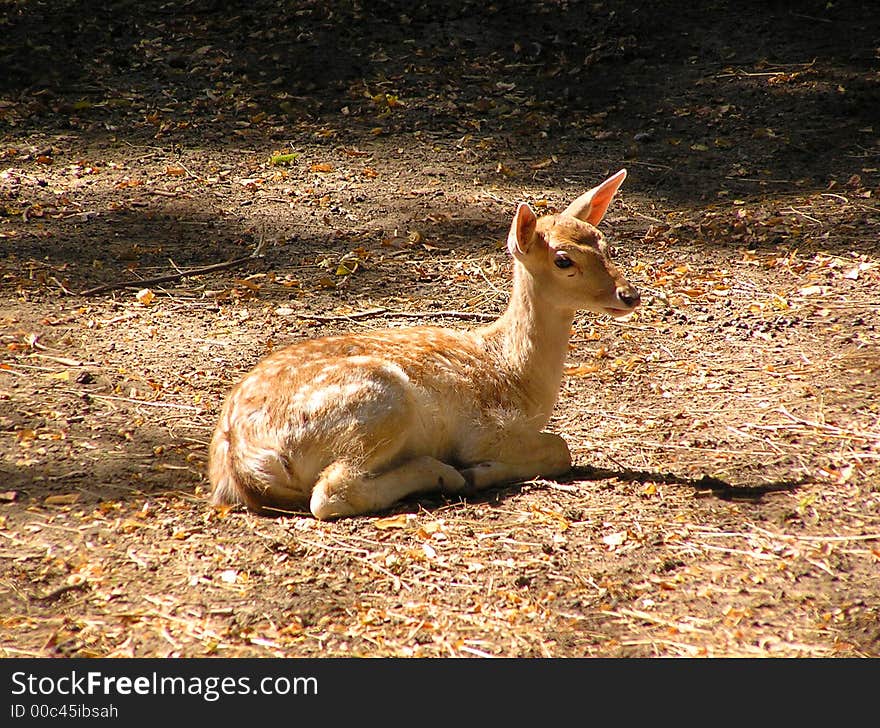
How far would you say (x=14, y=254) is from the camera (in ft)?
27.5

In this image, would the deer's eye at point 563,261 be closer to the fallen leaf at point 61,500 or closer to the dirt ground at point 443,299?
the dirt ground at point 443,299

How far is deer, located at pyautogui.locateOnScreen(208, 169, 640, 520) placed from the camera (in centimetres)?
505

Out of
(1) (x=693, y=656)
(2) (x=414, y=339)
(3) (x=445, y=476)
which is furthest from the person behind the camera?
(2) (x=414, y=339)

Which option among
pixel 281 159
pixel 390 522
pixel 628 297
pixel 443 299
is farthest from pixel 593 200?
pixel 281 159

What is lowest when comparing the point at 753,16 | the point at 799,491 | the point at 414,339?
the point at 799,491

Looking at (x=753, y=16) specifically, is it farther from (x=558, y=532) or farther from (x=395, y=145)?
(x=558, y=532)

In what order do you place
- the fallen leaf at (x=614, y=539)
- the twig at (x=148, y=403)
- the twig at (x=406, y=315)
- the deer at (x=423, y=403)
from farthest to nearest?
1. the twig at (x=406, y=315)
2. the twig at (x=148, y=403)
3. the deer at (x=423, y=403)
4. the fallen leaf at (x=614, y=539)

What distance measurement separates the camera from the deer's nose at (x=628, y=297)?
524 cm

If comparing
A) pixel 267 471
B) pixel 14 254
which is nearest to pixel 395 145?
pixel 14 254

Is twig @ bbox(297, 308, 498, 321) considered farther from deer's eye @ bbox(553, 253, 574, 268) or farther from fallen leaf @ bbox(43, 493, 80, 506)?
fallen leaf @ bbox(43, 493, 80, 506)

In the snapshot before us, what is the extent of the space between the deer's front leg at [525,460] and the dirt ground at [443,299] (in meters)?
0.16

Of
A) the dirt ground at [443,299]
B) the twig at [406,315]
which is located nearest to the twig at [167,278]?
the dirt ground at [443,299]

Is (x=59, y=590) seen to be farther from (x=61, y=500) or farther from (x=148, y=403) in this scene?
(x=148, y=403)

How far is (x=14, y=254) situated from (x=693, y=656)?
6.31 meters
